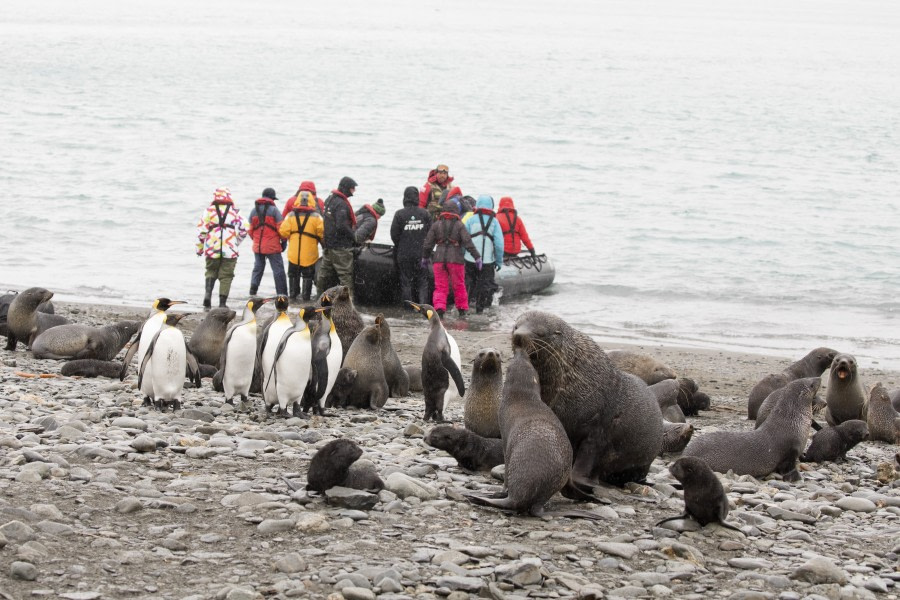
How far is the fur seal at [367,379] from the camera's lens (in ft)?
33.8

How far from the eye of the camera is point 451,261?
1756 cm

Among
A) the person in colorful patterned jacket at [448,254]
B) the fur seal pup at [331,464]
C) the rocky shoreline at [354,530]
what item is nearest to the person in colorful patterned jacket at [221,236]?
the person in colorful patterned jacket at [448,254]

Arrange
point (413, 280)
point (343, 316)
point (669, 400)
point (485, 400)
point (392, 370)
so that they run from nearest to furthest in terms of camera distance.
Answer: point (485, 400) → point (669, 400) → point (392, 370) → point (343, 316) → point (413, 280)

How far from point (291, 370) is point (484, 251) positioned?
9.41 metres

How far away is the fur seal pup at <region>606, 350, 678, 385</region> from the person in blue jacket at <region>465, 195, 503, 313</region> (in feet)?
19.8

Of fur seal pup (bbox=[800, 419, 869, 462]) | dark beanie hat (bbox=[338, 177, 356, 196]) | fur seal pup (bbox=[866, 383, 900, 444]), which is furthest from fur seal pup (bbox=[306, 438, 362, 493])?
dark beanie hat (bbox=[338, 177, 356, 196])

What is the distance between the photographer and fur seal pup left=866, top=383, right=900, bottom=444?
33.7 feet

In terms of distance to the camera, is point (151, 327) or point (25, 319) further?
point (25, 319)

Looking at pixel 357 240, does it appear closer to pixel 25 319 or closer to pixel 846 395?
pixel 25 319

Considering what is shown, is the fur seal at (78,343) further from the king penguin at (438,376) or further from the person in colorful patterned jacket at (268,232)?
the person in colorful patterned jacket at (268,232)

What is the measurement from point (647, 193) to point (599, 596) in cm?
3360

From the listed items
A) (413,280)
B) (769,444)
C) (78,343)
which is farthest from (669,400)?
(413,280)

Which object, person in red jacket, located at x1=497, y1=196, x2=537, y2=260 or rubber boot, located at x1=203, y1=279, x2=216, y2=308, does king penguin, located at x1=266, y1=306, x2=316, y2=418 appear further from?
person in red jacket, located at x1=497, y1=196, x2=537, y2=260

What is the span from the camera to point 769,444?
836cm
